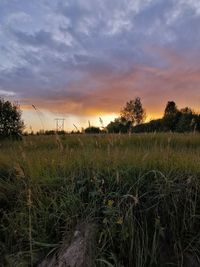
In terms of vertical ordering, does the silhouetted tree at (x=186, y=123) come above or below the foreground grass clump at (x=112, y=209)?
above

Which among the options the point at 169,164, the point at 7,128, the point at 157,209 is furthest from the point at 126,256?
the point at 7,128

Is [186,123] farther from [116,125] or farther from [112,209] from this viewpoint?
[112,209]

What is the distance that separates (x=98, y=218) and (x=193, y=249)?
3.79 ft

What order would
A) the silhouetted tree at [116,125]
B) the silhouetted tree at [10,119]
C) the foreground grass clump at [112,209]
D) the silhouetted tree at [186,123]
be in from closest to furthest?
the foreground grass clump at [112,209] < the silhouetted tree at [116,125] < the silhouetted tree at [10,119] < the silhouetted tree at [186,123]

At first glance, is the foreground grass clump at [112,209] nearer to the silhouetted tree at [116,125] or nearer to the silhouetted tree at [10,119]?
the silhouetted tree at [116,125]

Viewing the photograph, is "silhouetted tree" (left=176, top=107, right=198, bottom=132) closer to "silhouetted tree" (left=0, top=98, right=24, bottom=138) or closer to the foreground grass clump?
"silhouetted tree" (left=0, top=98, right=24, bottom=138)

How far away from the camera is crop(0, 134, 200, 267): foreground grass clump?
181 inches

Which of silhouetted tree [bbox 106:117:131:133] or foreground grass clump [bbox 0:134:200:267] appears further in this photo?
silhouetted tree [bbox 106:117:131:133]

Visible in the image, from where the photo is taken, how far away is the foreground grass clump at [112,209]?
4.59 meters

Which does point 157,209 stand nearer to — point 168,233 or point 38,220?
point 168,233

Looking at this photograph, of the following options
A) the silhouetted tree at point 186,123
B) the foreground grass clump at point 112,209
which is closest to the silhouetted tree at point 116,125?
the foreground grass clump at point 112,209

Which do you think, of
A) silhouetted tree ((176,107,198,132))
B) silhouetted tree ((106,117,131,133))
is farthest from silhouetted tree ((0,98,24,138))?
silhouetted tree ((176,107,198,132))

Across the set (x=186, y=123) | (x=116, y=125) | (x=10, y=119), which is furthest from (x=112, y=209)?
(x=186, y=123)

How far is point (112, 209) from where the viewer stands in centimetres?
477
